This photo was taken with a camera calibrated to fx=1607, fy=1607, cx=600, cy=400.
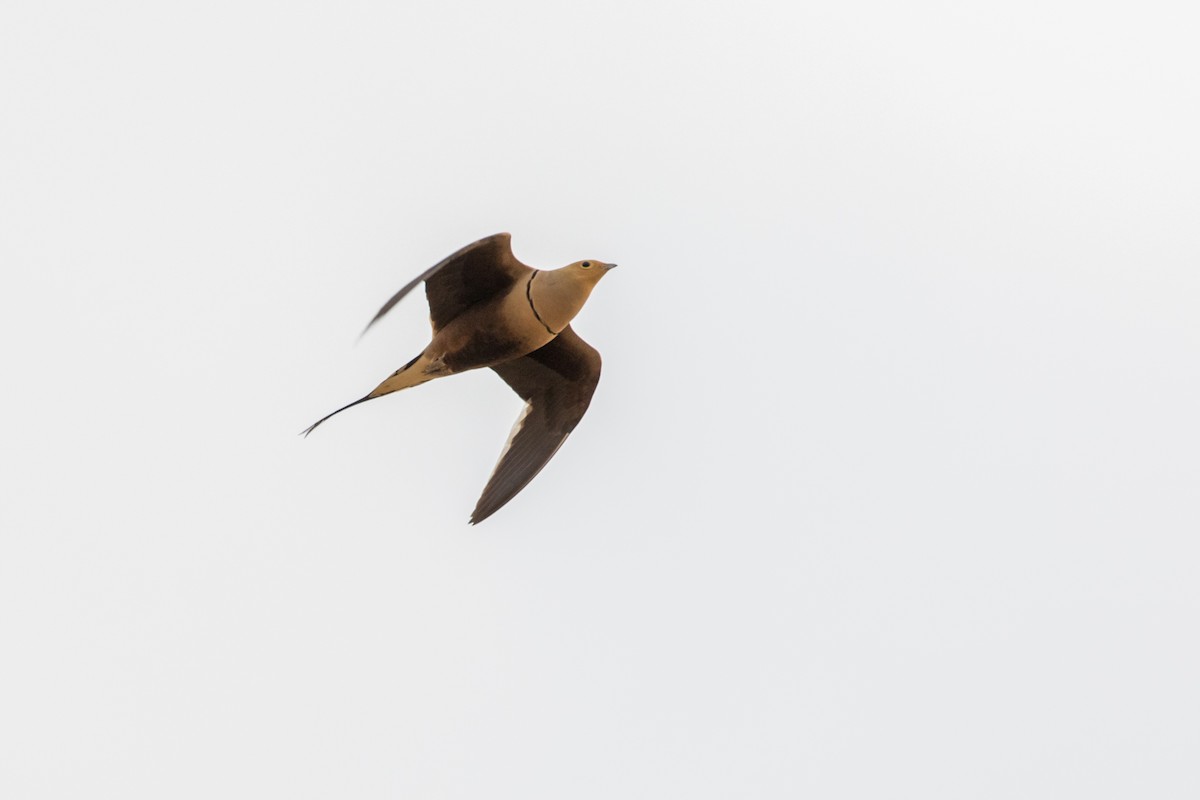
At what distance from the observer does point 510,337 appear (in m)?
11.4

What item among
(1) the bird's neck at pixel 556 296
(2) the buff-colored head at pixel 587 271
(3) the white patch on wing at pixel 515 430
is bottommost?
(3) the white patch on wing at pixel 515 430

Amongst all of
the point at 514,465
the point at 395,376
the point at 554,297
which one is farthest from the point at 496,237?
the point at 514,465

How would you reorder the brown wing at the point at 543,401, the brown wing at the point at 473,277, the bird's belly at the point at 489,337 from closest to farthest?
1. the brown wing at the point at 473,277
2. the bird's belly at the point at 489,337
3. the brown wing at the point at 543,401

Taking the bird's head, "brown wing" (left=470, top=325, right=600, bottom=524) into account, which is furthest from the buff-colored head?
"brown wing" (left=470, top=325, right=600, bottom=524)

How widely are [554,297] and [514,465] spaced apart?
1.78 meters

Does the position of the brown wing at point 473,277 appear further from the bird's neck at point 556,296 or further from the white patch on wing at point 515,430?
the white patch on wing at point 515,430

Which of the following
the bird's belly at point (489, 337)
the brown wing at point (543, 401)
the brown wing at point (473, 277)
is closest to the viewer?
the brown wing at point (473, 277)

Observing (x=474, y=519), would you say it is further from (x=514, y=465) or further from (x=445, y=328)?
(x=445, y=328)

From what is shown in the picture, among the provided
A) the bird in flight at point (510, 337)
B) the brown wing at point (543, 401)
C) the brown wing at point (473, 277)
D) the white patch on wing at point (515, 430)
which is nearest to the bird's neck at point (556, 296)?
the bird in flight at point (510, 337)

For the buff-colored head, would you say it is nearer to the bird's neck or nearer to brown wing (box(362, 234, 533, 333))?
the bird's neck

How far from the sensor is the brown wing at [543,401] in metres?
12.4

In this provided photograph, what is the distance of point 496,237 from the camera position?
1107cm

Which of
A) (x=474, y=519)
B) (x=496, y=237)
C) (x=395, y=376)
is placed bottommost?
(x=474, y=519)

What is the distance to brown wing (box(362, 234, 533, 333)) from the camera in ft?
36.7
